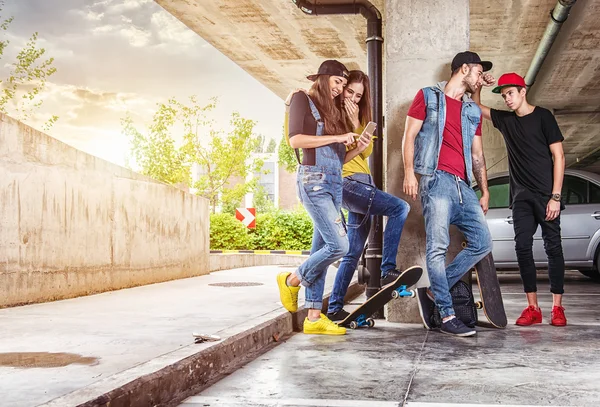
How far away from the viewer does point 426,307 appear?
6.06 meters

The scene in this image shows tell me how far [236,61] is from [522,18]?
21.9ft

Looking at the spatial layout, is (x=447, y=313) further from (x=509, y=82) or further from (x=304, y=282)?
(x=509, y=82)

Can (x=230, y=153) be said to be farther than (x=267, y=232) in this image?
Yes

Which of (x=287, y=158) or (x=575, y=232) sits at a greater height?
(x=287, y=158)

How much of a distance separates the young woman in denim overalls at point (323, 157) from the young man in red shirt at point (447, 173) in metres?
0.55

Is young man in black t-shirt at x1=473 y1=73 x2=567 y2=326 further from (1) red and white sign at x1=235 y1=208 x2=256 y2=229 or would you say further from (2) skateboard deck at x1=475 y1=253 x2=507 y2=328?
(1) red and white sign at x1=235 y1=208 x2=256 y2=229

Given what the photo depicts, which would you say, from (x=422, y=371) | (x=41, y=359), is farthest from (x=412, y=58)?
(x=41, y=359)

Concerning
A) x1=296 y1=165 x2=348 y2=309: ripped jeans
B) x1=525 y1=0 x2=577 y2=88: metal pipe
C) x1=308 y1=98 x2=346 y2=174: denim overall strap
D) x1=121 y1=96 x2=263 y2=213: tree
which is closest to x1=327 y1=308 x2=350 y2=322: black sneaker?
x1=296 y1=165 x2=348 y2=309: ripped jeans

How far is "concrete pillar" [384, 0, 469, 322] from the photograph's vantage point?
6.57 meters

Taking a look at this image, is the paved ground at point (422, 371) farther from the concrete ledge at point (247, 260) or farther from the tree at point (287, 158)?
the tree at point (287, 158)

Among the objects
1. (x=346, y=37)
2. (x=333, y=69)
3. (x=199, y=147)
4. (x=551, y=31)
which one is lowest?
(x=333, y=69)

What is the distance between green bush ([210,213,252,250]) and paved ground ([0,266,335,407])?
1463 cm

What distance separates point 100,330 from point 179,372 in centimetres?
172

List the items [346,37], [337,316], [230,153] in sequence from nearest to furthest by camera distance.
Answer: [337,316] → [346,37] → [230,153]
